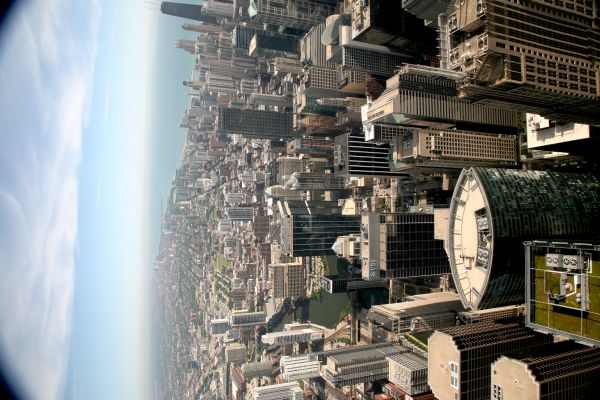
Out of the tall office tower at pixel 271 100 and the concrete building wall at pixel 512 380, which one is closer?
the concrete building wall at pixel 512 380

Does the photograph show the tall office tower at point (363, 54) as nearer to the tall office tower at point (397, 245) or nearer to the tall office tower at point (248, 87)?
the tall office tower at point (397, 245)

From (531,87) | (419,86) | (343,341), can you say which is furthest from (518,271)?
(343,341)

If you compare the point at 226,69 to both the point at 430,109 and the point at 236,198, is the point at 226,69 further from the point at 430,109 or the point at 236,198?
the point at 430,109

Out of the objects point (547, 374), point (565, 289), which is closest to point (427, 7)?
point (565, 289)

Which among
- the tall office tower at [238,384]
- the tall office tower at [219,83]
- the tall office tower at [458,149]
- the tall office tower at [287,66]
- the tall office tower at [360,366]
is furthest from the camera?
the tall office tower at [219,83]

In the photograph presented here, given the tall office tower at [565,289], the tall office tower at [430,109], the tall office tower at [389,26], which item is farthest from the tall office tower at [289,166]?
the tall office tower at [565,289]
